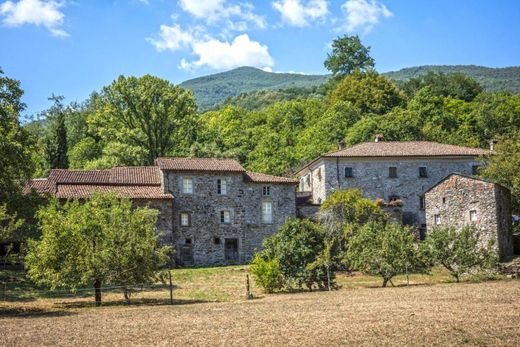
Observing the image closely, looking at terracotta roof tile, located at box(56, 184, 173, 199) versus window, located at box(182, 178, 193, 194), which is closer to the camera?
terracotta roof tile, located at box(56, 184, 173, 199)

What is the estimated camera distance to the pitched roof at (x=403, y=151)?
182 feet

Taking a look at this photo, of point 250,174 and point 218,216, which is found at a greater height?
point 250,174

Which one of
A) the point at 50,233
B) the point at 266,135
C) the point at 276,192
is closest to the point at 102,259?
the point at 50,233

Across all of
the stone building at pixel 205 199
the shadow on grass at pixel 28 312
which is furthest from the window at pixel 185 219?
the shadow on grass at pixel 28 312

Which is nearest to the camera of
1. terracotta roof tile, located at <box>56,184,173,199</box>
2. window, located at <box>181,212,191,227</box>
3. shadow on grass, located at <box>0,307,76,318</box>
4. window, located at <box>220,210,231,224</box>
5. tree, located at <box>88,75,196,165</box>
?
shadow on grass, located at <box>0,307,76,318</box>

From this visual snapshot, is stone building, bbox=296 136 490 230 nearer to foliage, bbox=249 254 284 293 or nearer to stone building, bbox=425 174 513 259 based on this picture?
stone building, bbox=425 174 513 259

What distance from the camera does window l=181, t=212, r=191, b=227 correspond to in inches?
1991

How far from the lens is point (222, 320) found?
21281 millimetres

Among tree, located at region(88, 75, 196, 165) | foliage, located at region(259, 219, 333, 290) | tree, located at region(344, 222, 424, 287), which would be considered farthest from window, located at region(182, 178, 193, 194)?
tree, located at region(344, 222, 424, 287)

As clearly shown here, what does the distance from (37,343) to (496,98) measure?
81515mm

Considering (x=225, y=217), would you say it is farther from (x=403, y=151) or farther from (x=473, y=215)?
(x=473, y=215)

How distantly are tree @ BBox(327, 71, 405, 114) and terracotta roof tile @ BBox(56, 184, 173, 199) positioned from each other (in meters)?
42.2

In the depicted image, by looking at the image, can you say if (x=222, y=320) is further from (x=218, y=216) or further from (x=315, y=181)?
(x=315, y=181)

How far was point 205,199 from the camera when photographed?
168 feet
